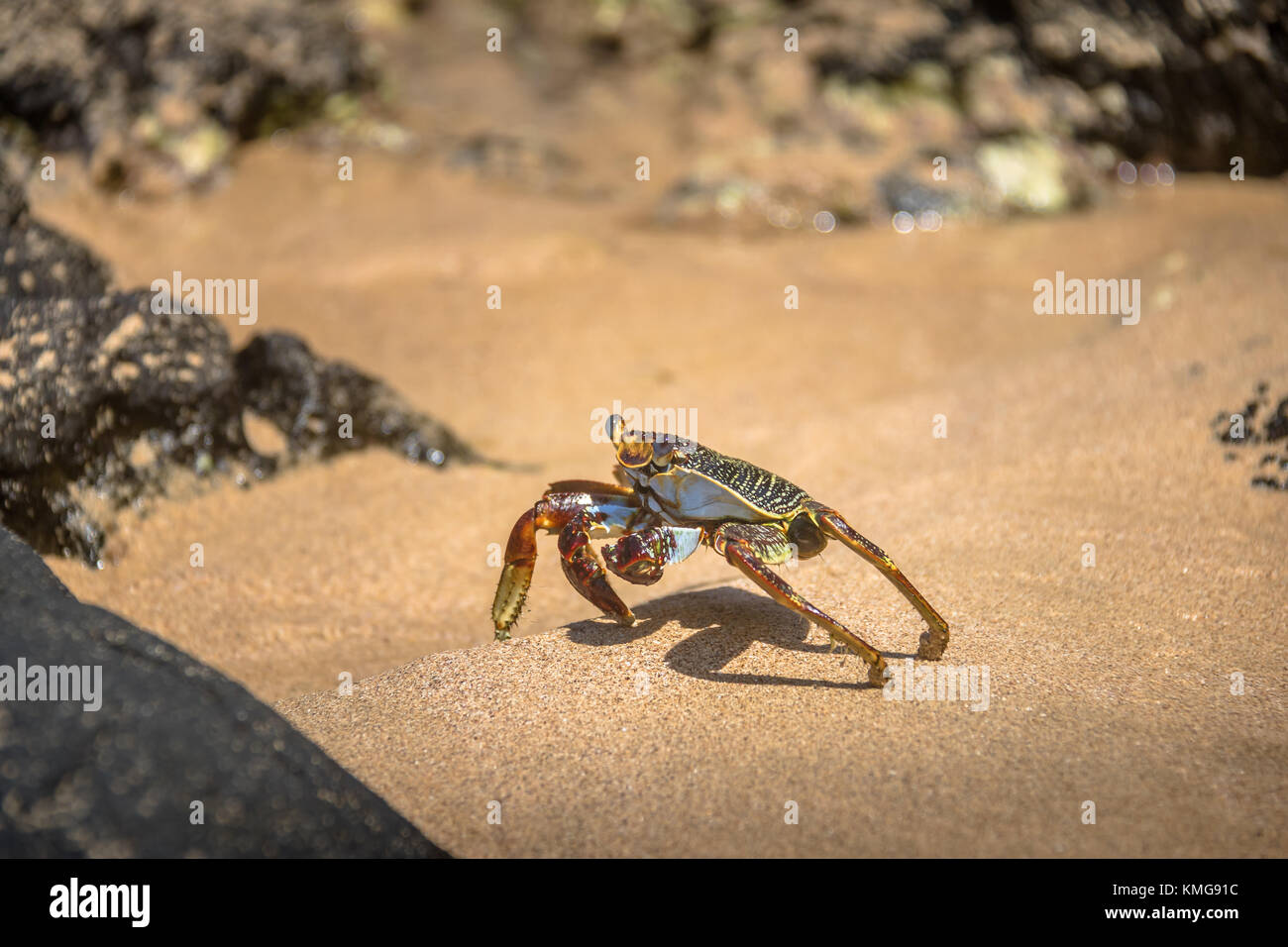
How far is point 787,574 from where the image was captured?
3771 mm

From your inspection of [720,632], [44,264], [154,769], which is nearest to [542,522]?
[720,632]

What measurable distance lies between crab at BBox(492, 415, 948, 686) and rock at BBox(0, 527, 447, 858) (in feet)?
3.62

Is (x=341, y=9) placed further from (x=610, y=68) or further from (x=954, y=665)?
(x=954, y=665)

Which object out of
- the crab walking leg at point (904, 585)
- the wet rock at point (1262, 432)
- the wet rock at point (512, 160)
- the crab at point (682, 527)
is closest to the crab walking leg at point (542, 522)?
the crab at point (682, 527)

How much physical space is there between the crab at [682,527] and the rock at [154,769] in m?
1.10

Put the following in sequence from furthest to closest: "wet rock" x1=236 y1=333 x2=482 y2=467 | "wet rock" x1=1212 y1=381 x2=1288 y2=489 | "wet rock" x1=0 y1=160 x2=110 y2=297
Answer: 1. "wet rock" x1=0 y1=160 x2=110 y2=297
2. "wet rock" x1=236 y1=333 x2=482 y2=467
3. "wet rock" x1=1212 y1=381 x2=1288 y2=489

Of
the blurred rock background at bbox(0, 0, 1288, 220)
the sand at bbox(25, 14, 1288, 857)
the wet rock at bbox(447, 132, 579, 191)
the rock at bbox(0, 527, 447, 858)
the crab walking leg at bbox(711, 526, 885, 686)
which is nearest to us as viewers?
the rock at bbox(0, 527, 447, 858)

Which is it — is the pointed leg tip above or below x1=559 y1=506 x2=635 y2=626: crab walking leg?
below

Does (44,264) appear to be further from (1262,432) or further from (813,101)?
(813,101)

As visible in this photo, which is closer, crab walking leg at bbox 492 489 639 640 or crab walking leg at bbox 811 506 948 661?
crab walking leg at bbox 811 506 948 661

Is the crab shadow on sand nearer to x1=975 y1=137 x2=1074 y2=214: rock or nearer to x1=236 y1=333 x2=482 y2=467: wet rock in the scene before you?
x1=236 y1=333 x2=482 y2=467: wet rock

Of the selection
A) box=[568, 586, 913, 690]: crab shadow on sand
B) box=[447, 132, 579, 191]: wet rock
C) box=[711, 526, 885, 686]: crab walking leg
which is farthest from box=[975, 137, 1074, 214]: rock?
box=[711, 526, 885, 686]: crab walking leg

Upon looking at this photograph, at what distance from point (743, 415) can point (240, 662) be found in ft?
11.0

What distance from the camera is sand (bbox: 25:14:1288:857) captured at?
99.3 inches
